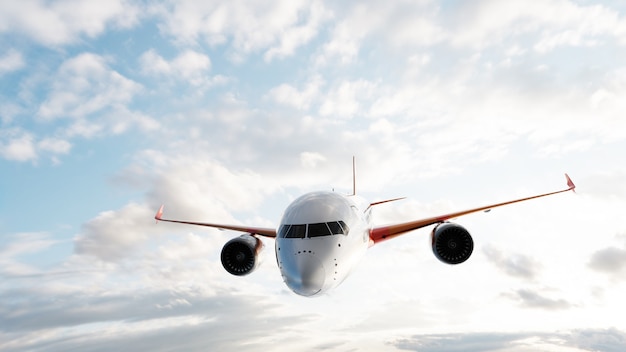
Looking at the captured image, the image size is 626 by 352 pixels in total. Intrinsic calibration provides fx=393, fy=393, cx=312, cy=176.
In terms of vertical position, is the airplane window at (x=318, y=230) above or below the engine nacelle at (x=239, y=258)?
above

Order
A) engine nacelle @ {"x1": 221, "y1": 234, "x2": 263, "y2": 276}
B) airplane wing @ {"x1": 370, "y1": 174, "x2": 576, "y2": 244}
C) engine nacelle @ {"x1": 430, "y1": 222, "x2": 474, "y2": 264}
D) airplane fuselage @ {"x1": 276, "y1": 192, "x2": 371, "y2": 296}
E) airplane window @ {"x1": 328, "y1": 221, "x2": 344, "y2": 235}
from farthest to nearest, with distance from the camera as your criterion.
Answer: airplane wing @ {"x1": 370, "y1": 174, "x2": 576, "y2": 244}, engine nacelle @ {"x1": 221, "y1": 234, "x2": 263, "y2": 276}, engine nacelle @ {"x1": 430, "y1": 222, "x2": 474, "y2": 264}, airplane window @ {"x1": 328, "y1": 221, "x2": 344, "y2": 235}, airplane fuselage @ {"x1": 276, "y1": 192, "x2": 371, "y2": 296}

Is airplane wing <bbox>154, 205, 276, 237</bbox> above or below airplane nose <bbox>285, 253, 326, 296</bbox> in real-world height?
above

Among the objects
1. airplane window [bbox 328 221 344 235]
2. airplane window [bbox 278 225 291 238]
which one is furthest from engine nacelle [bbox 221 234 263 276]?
airplane window [bbox 328 221 344 235]

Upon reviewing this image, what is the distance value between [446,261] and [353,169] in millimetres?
22857

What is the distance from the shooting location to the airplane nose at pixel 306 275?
14.8 metres

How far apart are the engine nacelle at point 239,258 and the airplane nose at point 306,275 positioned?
6.93 metres

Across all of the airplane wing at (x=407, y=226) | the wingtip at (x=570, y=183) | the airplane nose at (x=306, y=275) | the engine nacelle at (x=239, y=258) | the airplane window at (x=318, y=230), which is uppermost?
the wingtip at (x=570, y=183)

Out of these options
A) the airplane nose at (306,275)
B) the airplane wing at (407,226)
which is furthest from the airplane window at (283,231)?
the airplane wing at (407,226)

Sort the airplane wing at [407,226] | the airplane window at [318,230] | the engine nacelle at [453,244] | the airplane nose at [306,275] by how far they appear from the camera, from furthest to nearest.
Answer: the airplane wing at [407,226] → the engine nacelle at [453,244] → the airplane window at [318,230] → the airplane nose at [306,275]

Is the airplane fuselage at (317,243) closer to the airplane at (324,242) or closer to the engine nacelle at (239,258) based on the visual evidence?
the airplane at (324,242)

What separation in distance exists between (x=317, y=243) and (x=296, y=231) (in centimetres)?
111

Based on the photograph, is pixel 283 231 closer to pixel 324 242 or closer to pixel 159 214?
pixel 324 242

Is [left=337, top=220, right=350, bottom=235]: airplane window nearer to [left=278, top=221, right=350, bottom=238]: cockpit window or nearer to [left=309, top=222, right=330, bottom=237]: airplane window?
[left=278, top=221, right=350, bottom=238]: cockpit window

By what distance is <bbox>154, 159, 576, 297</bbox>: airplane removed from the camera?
1525cm
